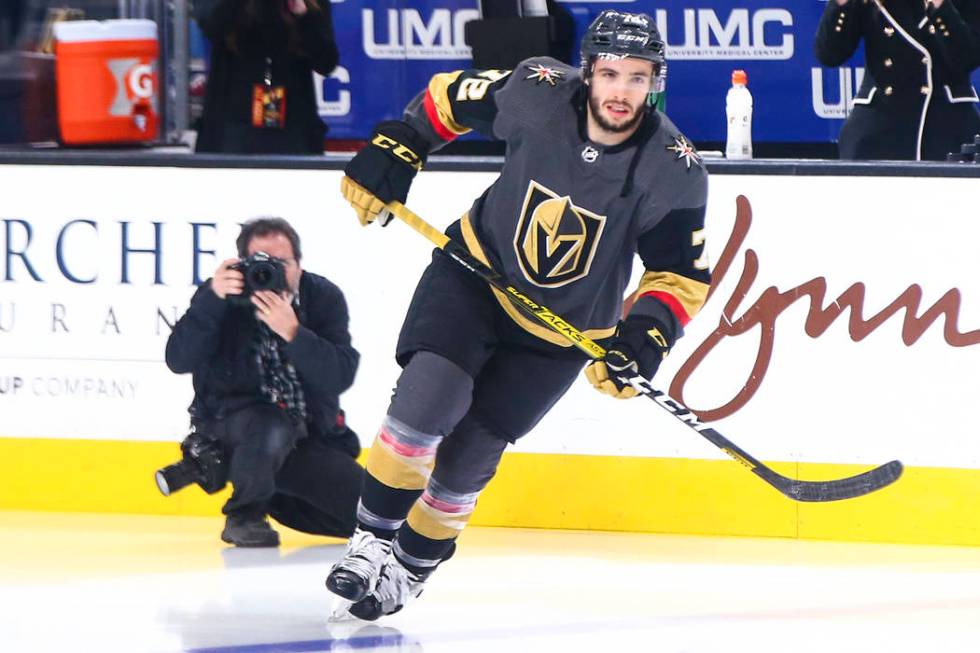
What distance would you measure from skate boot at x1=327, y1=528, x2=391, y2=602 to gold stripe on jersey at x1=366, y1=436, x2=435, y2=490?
0.11 metres

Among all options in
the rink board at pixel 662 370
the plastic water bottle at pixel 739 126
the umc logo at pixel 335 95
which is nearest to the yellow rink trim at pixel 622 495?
the rink board at pixel 662 370

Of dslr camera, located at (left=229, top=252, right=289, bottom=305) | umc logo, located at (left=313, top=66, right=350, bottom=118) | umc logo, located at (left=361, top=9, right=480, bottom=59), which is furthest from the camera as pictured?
umc logo, located at (left=313, top=66, right=350, bottom=118)

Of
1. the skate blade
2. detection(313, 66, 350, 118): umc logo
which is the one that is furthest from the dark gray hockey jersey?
detection(313, 66, 350, 118): umc logo

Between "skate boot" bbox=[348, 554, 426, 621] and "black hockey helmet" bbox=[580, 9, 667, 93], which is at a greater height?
"black hockey helmet" bbox=[580, 9, 667, 93]

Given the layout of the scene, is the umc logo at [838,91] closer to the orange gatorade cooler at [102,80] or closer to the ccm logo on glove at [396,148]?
the orange gatorade cooler at [102,80]

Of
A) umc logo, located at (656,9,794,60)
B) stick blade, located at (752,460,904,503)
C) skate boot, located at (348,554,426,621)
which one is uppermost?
umc logo, located at (656,9,794,60)

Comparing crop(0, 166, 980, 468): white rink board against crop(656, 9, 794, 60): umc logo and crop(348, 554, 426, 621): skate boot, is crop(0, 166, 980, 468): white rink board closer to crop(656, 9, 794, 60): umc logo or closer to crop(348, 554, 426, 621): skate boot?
crop(348, 554, 426, 621): skate boot

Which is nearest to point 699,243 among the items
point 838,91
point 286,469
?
point 286,469

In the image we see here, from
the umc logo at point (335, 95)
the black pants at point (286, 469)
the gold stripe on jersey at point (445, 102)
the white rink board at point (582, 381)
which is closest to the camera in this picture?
the gold stripe on jersey at point (445, 102)

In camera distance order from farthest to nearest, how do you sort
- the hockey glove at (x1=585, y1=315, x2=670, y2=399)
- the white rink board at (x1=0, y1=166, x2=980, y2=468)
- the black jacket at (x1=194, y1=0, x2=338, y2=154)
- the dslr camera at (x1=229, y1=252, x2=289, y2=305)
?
the black jacket at (x1=194, y1=0, x2=338, y2=154), the white rink board at (x1=0, y1=166, x2=980, y2=468), the dslr camera at (x1=229, y1=252, x2=289, y2=305), the hockey glove at (x1=585, y1=315, x2=670, y2=399)

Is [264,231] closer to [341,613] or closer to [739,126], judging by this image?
[341,613]

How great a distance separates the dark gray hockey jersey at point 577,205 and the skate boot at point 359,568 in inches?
19.6

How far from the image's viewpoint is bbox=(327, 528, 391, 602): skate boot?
335 centimetres

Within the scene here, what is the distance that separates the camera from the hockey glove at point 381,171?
3.51 meters
